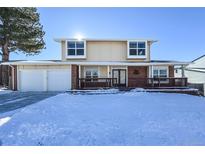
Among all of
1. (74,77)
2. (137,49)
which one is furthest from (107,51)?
(74,77)

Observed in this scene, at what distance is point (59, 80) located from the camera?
16828 mm

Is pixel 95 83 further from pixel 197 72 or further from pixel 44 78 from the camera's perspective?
pixel 197 72

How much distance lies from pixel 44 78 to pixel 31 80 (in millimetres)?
1050

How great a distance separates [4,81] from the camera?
22344 mm

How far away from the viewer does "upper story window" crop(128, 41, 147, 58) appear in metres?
18.6

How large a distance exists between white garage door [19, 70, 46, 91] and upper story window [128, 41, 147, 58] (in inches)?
300

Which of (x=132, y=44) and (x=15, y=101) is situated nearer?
(x=15, y=101)

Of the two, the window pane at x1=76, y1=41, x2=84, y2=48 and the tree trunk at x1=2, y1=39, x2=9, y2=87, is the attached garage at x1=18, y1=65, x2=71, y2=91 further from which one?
the tree trunk at x1=2, y1=39, x2=9, y2=87

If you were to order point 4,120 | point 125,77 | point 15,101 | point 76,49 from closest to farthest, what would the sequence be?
1. point 4,120
2. point 15,101
3. point 76,49
4. point 125,77

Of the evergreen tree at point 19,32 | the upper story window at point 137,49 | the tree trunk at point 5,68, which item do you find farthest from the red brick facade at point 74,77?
the evergreen tree at point 19,32

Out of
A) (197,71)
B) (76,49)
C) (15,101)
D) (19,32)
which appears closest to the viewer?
(15,101)

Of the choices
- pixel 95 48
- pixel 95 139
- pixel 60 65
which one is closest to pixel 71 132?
pixel 95 139

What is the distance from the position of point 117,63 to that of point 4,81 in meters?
12.4
